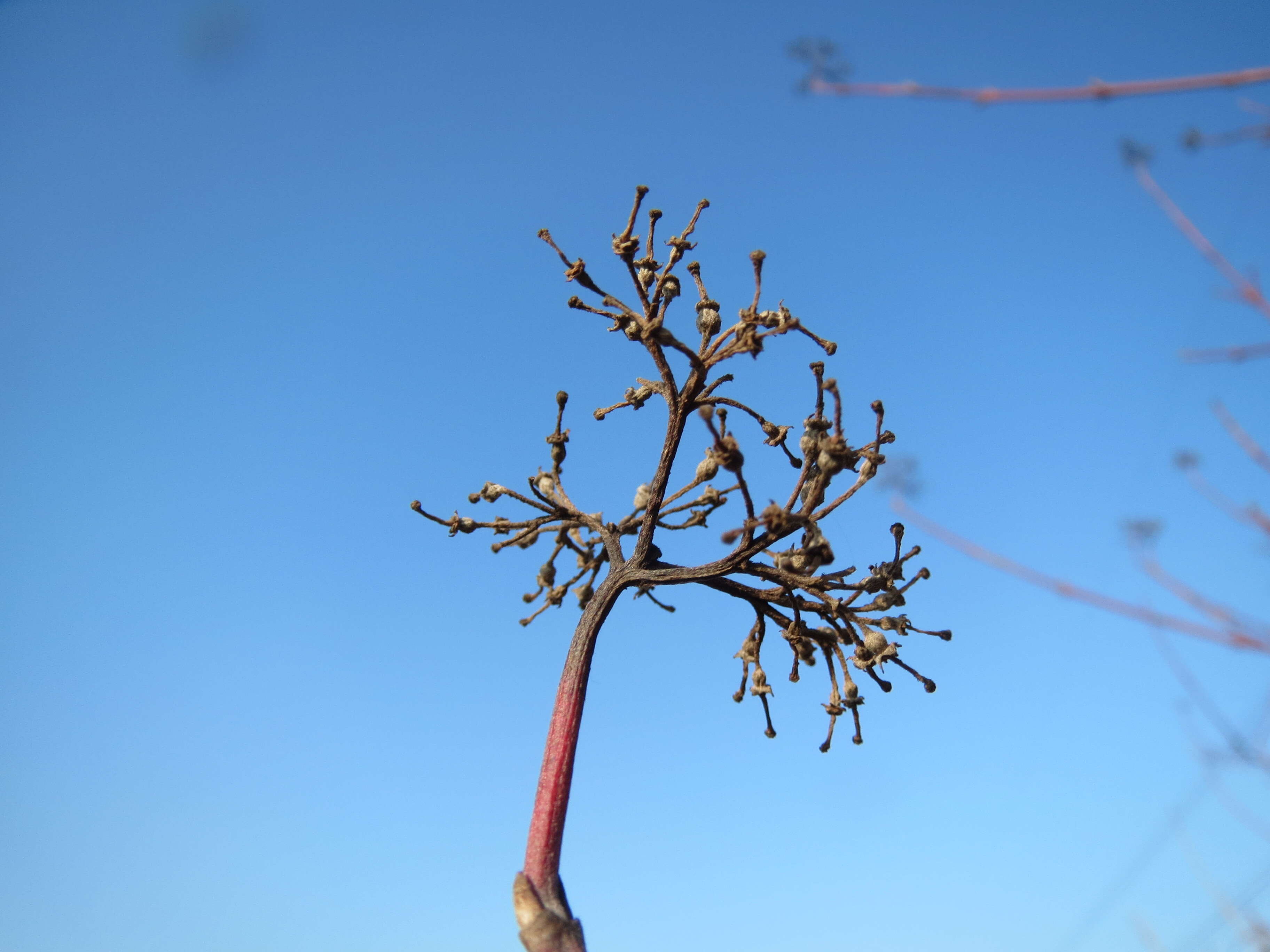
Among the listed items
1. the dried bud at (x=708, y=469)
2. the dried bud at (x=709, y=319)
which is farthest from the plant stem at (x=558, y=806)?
the dried bud at (x=709, y=319)

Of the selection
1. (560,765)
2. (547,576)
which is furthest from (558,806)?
(547,576)

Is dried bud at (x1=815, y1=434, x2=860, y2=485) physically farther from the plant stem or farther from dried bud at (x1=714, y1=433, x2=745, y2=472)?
the plant stem

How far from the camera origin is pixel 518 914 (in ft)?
8.52

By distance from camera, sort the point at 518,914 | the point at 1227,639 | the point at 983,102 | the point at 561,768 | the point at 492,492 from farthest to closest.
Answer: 1. the point at 492,492
2. the point at 561,768
3. the point at 518,914
4. the point at 1227,639
5. the point at 983,102

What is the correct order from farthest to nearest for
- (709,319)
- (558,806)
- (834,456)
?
(709,319) → (834,456) → (558,806)

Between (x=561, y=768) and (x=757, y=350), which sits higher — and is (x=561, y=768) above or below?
below

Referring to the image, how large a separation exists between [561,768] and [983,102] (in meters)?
2.28

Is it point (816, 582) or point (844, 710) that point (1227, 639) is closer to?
point (816, 582)

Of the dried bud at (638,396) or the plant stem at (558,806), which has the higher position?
the dried bud at (638,396)

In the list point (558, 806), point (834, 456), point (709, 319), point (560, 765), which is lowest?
point (558, 806)

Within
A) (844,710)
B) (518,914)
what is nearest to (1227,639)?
(844,710)

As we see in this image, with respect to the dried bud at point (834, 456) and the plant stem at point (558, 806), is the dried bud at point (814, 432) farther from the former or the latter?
the plant stem at point (558, 806)

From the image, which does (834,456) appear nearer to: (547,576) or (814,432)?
(814,432)

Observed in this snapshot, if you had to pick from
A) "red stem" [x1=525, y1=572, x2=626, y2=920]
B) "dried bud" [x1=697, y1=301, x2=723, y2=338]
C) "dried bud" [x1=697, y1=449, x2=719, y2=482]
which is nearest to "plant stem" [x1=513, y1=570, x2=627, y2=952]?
"red stem" [x1=525, y1=572, x2=626, y2=920]
